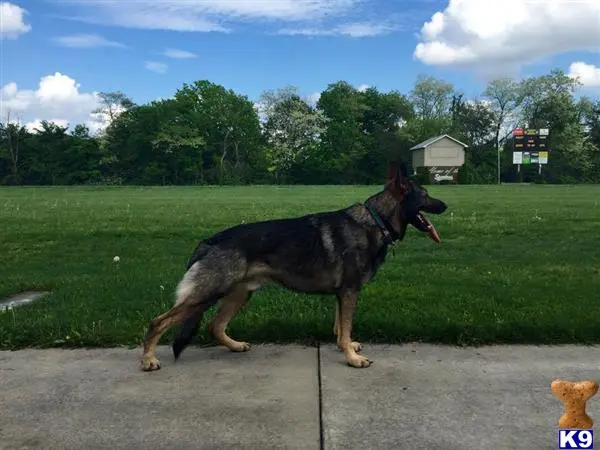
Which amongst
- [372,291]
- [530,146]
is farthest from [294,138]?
[372,291]

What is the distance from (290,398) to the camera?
3.72 meters

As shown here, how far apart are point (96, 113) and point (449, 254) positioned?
72.1m

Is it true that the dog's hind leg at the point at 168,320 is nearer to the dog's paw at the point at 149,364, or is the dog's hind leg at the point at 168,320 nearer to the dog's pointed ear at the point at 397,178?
the dog's paw at the point at 149,364

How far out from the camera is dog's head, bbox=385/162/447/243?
474 cm

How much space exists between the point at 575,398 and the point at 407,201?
253 centimetres

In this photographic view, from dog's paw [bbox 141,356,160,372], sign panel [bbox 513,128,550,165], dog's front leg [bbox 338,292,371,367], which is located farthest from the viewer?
sign panel [bbox 513,128,550,165]

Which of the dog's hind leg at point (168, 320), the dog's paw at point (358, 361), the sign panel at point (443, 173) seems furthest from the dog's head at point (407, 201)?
the sign panel at point (443, 173)

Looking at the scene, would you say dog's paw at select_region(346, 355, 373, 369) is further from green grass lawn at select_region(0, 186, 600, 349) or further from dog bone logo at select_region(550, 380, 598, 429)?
dog bone logo at select_region(550, 380, 598, 429)

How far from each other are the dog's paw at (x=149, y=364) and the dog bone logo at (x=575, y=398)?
290 cm

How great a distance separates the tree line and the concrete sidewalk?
61652mm

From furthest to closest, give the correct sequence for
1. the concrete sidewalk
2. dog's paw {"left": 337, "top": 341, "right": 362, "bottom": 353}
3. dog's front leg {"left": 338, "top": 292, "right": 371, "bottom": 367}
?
dog's paw {"left": 337, "top": 341, "right": 362, "bottom": 353}, dog's front leg {"left": 338, "top": 292, "right": 371, "bottom": 367}, the concrete sidewalk

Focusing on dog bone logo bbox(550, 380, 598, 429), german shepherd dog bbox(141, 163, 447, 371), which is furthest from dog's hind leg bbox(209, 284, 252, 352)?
dog bone logo bbox(550, 380, 598, 429)

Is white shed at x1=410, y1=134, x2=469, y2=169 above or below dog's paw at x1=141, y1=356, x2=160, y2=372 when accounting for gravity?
above

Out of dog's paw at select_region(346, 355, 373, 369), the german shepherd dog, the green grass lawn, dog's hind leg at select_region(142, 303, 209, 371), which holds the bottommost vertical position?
dog's paw at select_region(346, 355, 373, 369)
